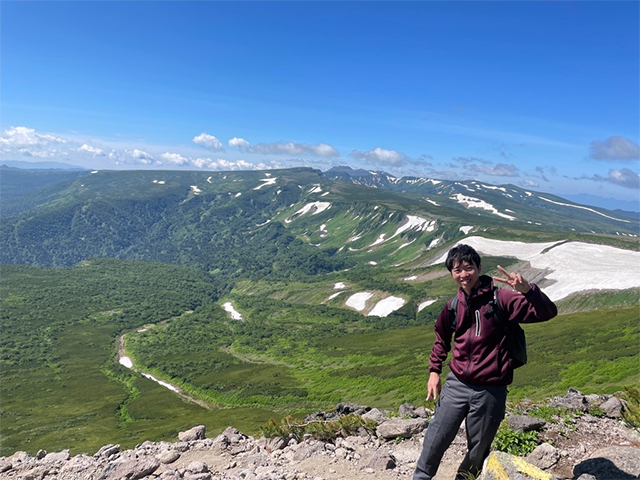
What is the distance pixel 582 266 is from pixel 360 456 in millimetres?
119376

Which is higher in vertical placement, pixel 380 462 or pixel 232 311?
pixel 380 462

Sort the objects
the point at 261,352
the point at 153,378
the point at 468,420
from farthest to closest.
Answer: the point at 261,352 → the point at 153,378 → the point at 468,420

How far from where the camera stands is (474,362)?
7340mm

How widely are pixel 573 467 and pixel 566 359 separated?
4600 centimetres

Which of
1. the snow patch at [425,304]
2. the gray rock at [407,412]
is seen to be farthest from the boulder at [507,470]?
the snow patch at [425,304]

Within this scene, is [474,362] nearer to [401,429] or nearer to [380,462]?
[380,462]

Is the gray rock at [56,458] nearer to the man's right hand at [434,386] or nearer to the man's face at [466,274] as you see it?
the man's right hand at [434,386]

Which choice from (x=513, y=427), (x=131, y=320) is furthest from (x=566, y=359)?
(x=131, y=320)

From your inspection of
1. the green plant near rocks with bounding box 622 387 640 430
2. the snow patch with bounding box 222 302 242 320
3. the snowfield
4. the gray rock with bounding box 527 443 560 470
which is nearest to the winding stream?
the snow patch with bounding box 222 302 242 320

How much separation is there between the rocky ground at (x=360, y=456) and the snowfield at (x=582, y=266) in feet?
310

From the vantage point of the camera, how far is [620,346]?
45.4 meters

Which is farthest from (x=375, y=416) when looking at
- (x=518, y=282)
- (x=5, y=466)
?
(x=5, y=466)

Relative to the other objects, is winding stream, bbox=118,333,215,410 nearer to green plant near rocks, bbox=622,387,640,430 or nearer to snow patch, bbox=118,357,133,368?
snow patch, bbox=118,357,133,368

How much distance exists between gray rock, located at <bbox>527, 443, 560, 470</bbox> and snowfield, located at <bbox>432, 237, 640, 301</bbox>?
97.7m
